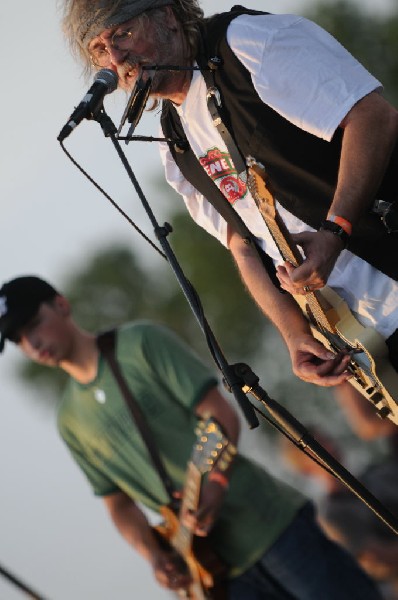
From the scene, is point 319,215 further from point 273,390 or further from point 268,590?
point 273,390

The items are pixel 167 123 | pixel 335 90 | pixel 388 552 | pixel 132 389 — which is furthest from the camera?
pixel 388 552

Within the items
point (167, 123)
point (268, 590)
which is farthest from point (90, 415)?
point (167, 123)

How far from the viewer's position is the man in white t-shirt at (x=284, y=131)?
2402mm

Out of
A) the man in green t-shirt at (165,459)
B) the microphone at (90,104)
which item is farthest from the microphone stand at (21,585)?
the microphone at (90,104)

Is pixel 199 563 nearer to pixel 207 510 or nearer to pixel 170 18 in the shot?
pixel 207 510

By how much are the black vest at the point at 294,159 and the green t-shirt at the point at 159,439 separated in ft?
3.95

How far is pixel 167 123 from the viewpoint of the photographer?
2.97 m

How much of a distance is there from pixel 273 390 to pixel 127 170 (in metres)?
10.7

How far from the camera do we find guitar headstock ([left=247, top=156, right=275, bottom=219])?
2189 mm

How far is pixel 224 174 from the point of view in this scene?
2787 millimetres

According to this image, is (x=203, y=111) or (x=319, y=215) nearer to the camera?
(x=319, y=215)

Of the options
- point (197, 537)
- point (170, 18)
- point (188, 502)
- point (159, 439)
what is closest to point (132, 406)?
point (159, 439)

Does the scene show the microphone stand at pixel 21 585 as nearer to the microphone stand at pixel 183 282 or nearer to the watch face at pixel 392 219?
the microphone stand at pixel 183 282

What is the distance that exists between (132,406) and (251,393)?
1.42 metres
